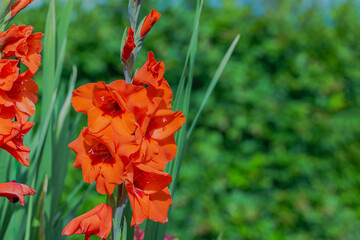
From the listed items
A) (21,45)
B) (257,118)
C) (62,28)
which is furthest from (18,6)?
(257,118)

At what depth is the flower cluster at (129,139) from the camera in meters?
0.59

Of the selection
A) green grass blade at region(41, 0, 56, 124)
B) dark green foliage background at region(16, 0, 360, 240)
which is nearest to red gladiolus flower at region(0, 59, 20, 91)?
green grass blade at region(41, 0, 56, 124)

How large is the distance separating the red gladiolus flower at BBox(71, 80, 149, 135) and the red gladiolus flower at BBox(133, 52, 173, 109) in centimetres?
4

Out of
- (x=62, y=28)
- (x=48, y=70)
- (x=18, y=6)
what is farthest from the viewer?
(x=62, y=28)

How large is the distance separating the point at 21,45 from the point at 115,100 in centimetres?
18

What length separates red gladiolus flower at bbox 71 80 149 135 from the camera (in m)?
0.59

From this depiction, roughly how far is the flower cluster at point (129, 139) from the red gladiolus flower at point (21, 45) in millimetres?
133

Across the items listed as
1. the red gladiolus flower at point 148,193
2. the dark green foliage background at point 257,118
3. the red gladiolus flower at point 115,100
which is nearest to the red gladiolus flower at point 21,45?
the red gladiolus flower at point 115,100

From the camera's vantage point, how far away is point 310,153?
104 inches

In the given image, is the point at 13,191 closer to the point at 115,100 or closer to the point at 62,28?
the point at 115,100

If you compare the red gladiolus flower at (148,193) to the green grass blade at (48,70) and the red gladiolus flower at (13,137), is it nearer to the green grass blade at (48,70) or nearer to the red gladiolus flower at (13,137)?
the red gladiolus flower at (13,137)

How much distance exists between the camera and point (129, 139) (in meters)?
0.57

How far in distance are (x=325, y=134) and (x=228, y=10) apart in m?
0.94

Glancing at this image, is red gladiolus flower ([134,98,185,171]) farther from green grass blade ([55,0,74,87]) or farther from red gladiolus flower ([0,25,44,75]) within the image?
green grass blade ([55,0,74,87])
